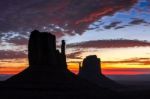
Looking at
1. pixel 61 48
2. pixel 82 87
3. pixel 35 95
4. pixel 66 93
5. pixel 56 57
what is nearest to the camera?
pixel 35 95

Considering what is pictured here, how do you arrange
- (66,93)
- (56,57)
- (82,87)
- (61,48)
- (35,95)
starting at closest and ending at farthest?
(35,95) < (66,93) < (82,87) < (56,57) < (61,48)

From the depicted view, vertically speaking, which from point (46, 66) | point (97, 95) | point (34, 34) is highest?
point (34, 34)

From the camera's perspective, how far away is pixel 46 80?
434 feet

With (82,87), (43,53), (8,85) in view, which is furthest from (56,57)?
(8,85)

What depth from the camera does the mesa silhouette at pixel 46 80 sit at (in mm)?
123438

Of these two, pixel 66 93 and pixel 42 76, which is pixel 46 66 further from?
pixel 66 93

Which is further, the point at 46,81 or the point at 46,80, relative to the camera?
the point at 46,80

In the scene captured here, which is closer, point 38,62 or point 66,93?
point 66,93

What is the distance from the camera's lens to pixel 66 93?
127 meters

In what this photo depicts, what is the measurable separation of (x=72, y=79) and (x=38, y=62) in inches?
527

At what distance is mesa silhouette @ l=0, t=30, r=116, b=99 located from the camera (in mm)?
123438

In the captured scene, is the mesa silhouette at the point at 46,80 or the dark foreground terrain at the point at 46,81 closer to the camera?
the dark foreground terrain at the point at 46,81

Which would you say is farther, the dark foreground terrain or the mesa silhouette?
the mesa silhouette

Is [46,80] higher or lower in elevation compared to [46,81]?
higher
